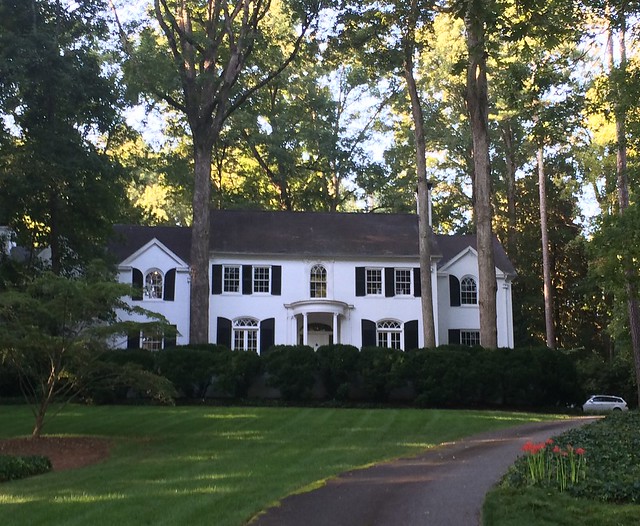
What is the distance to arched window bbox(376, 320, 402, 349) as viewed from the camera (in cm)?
3373

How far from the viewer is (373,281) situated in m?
34.1

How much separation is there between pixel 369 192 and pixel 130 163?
14.3 meters

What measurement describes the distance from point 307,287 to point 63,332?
62.9 feet

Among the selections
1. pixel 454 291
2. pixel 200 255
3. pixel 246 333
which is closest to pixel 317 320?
pixel 246 333

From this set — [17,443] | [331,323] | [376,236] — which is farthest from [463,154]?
[17,443]

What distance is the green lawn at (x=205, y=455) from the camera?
8414 mm

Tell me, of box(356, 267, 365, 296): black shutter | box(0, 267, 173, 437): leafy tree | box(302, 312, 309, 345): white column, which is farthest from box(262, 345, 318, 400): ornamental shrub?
box(356, 267, 365, 296): black shutter

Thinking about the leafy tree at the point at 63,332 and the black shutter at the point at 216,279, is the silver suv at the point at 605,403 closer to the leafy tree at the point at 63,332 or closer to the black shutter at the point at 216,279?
the black shutter at the point at 216,279

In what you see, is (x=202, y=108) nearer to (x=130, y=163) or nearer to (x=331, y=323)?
(x=130, y=163)

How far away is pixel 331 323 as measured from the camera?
1346 inches

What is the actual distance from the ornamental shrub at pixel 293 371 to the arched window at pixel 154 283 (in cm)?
1078

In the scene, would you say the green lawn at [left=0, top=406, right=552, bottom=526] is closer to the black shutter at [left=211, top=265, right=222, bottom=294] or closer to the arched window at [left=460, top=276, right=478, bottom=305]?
the black shutter at [left=211, top=265, right=222, bottom=294]

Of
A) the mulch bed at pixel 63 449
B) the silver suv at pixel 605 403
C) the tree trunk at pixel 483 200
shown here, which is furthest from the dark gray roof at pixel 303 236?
the mulch bed at pixel 63 449

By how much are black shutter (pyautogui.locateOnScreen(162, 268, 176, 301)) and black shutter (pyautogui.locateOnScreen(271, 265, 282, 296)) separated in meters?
4.55
